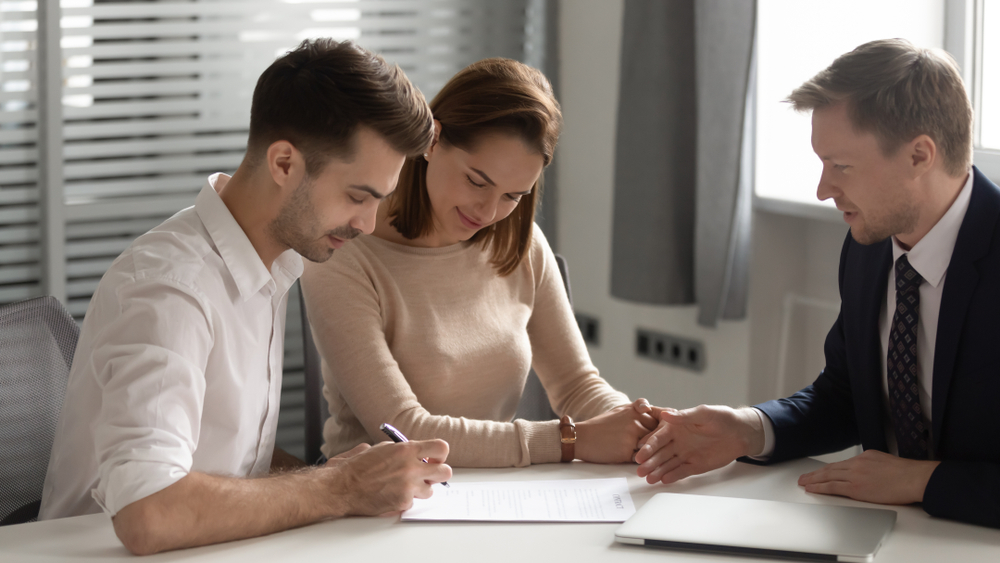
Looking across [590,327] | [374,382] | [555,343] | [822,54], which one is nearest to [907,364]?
[555,343]

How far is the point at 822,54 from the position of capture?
2.57m

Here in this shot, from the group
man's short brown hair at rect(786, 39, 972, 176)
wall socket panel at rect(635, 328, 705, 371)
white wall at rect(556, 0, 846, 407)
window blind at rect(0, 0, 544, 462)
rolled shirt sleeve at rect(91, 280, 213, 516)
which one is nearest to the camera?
rolled shirt sleeve at rect(91, 280, 213, 516)

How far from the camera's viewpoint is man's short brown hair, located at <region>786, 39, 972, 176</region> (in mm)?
1387

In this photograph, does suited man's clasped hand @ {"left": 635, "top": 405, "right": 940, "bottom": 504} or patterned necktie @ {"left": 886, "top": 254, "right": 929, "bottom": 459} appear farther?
patterned necktie @ {"left": 886, "top": 254, "right": 929, "bottom": 459}

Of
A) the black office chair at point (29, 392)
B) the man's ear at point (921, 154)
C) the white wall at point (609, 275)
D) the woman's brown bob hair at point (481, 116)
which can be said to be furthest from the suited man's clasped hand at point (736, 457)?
the white wall at point (609, 275)

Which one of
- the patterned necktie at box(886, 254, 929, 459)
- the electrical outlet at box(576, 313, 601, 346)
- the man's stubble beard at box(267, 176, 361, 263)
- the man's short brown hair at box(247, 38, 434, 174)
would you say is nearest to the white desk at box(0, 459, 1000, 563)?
the patterned necktie at box(886, 254, 929, 459)

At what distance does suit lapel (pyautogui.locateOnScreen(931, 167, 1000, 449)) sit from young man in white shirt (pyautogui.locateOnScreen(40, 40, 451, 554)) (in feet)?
2.39

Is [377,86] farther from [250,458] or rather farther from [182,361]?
[250,458]

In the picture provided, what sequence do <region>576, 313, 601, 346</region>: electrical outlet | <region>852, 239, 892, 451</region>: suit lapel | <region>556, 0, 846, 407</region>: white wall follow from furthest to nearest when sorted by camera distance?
<region>576, 313, 601, 346</region>: electrical outlet < <region>556, 0, 846, 407</region>: white wall < <region>852, 239, 892, 451</region>: suit lapel

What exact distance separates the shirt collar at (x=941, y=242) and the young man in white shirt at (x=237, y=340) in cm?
78

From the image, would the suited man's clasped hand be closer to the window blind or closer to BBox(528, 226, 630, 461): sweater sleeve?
BBox(528, 226, 630, 461): sweater sleeve

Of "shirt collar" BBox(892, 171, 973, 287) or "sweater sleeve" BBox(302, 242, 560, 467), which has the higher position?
"shirt collar" BBox(892, 171, 973, 287)

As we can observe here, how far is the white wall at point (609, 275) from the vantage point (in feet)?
8.63

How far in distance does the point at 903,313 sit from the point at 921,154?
24 cm
